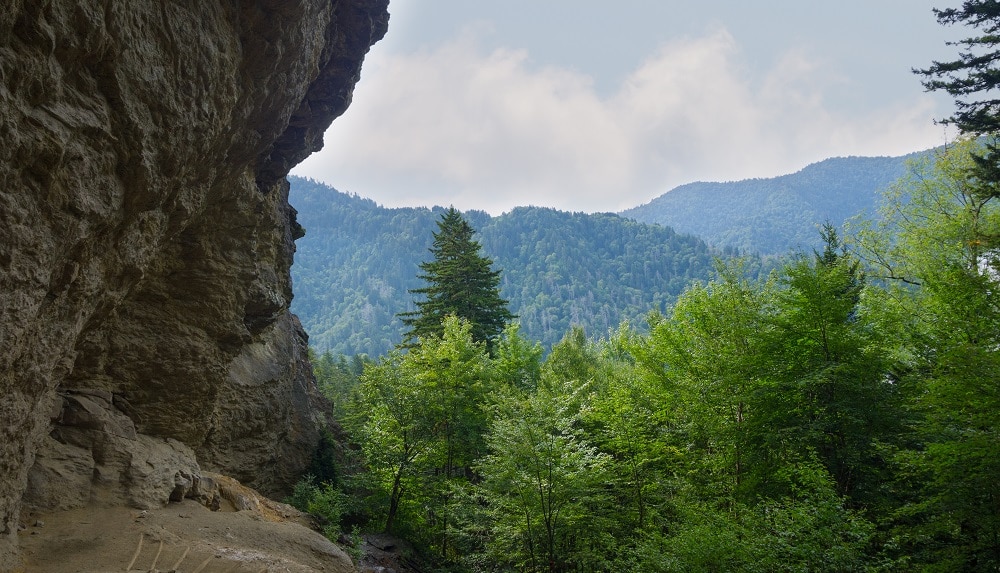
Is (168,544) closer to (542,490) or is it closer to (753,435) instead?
(542,490)

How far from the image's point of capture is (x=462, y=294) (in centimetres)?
3008

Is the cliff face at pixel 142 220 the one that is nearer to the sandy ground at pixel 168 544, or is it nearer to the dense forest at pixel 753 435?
the sandy ground at pixel 168 544

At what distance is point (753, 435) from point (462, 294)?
18843mm

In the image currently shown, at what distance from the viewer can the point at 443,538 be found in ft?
62.7

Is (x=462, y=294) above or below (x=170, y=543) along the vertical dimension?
above

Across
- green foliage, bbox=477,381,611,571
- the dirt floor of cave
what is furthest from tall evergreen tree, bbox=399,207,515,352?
the dirt floor of cave

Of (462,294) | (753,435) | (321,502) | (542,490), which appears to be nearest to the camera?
(753,435)

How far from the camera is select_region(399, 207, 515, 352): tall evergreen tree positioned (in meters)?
29.9

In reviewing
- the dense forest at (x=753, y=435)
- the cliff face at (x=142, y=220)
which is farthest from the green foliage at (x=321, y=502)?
the cliff face at (x=142, y=220)

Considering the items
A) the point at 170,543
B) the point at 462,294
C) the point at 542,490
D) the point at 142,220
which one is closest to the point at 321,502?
the point at 542,490

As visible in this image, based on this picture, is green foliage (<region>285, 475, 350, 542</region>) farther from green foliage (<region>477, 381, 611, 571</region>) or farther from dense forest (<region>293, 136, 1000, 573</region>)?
green foliage (<region>477, 381, 611, 571</region>)

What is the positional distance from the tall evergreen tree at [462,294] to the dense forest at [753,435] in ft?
20.8

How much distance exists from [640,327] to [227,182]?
174m

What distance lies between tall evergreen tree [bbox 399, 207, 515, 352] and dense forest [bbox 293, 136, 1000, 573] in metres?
6.34
